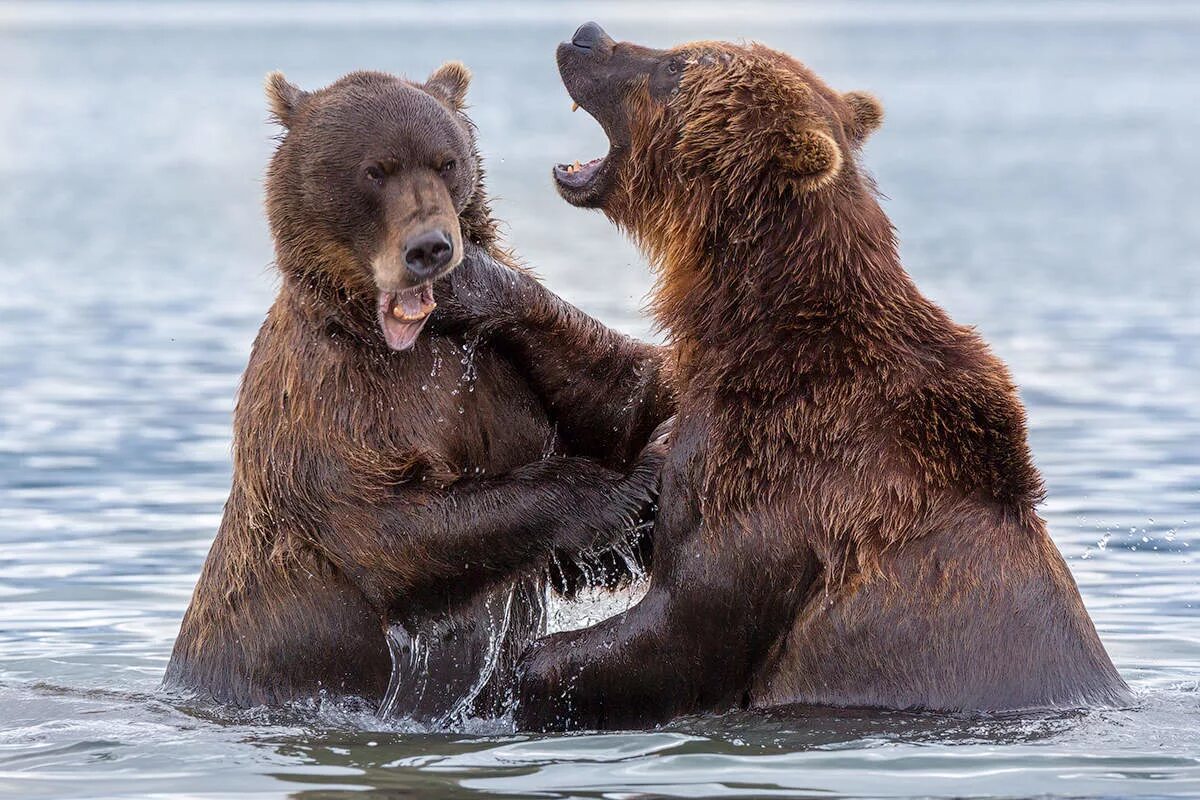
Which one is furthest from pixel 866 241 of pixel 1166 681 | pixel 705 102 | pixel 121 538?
pixel 121 538

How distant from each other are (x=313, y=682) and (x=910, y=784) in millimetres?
2404

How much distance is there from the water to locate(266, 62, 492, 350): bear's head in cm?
164

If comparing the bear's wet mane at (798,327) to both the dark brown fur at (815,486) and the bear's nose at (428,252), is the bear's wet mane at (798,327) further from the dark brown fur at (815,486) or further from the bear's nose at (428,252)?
the bear's nose at (428,252)

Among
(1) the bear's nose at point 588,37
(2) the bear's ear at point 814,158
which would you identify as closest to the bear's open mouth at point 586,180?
(1) the bear's nose at point 588,37

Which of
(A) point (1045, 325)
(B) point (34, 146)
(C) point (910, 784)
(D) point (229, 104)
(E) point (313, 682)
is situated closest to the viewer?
(C) point (910, 784)

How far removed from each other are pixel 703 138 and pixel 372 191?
1219mm

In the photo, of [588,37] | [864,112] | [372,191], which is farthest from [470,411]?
[864,112]

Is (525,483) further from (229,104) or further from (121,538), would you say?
(229,104)

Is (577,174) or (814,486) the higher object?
(577,174)

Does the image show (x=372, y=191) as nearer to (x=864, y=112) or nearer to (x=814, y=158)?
(x=814, y=158)

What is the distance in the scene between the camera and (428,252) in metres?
7.02

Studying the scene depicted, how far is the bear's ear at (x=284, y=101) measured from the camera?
25.2 ft

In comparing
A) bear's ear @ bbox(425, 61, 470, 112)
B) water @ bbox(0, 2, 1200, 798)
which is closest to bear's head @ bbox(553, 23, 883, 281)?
bear's ear @ bbox(425, 61, 470, 112)

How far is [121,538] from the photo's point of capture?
447 inches
